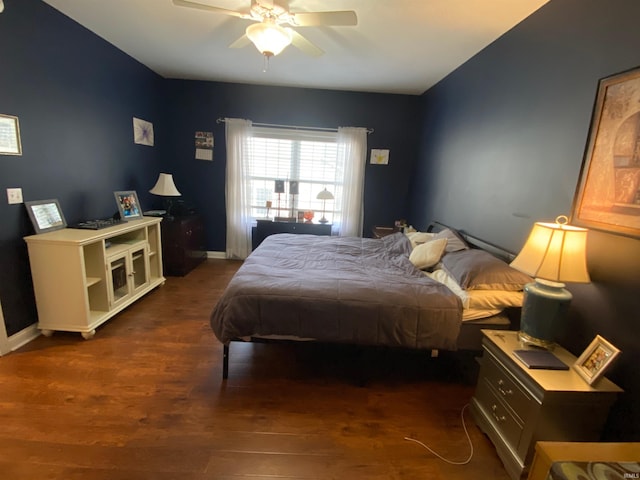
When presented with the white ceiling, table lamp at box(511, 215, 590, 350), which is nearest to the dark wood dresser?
the white ceiling

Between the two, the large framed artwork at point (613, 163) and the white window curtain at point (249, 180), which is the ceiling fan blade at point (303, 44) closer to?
the large framed artwork at point (613, 163)

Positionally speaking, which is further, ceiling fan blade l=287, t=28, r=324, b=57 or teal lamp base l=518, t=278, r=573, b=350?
ceiling fan blade l=287, t=28, r=324, b=57

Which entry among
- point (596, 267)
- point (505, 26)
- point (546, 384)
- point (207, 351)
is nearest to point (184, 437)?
point (207, 351)

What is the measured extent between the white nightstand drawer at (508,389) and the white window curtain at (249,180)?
10.5 feet

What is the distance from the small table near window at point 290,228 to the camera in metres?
4.49

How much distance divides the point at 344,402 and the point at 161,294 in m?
2.47

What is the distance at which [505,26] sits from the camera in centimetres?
237

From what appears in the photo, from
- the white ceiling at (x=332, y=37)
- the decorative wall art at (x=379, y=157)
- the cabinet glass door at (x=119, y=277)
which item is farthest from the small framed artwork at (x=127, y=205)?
the decorative wall art at (x=379, y=157)

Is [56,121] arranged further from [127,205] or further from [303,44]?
[303,44]

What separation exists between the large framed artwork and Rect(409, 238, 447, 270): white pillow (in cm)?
98

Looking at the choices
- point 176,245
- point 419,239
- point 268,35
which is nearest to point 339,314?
point 419,239

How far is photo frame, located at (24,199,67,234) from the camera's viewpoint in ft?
7.76

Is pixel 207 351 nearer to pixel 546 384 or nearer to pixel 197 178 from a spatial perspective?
pixel 546 384

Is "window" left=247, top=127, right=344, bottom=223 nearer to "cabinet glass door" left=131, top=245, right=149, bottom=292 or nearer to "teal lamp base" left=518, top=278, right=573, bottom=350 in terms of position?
"cabinet glass door" left=131, top=245, right=149, bottom=292
